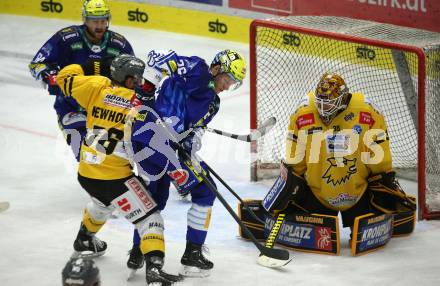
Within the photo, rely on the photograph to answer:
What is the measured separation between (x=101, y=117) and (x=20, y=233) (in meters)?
A: 1.46

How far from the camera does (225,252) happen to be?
6312mm

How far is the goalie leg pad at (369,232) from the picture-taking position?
608 cm

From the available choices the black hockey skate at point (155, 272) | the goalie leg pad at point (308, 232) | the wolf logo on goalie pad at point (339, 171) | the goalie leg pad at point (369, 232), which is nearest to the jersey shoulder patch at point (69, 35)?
the goalie leg pad at point (308, 232)

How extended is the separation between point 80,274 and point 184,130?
2.17 metres

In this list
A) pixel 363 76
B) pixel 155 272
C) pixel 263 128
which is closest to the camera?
pixel 155 272

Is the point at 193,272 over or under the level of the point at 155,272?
under

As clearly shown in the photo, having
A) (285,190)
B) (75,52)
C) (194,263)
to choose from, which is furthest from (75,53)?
(194,263)

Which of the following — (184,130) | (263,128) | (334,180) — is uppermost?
(184,130)

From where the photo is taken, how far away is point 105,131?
5.61 meters

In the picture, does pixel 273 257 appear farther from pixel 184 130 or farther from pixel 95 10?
pixel 95 10

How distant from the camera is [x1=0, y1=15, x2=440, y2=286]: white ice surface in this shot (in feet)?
19.4

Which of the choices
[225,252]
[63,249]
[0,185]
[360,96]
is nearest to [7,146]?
[0,185]

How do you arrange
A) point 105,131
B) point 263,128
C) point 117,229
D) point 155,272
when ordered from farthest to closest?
point 263,128, point 117,229, point 105,131, point 155,272

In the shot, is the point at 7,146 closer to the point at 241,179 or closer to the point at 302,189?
the point at 241,179
